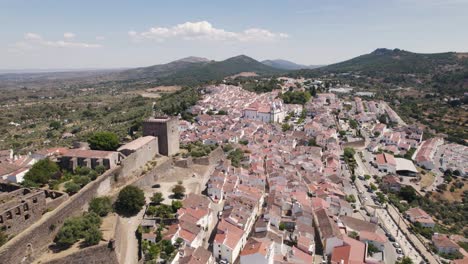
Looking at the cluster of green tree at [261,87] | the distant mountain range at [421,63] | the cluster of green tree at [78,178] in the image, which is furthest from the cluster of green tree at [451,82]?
the cluster of green tree at [78,178]

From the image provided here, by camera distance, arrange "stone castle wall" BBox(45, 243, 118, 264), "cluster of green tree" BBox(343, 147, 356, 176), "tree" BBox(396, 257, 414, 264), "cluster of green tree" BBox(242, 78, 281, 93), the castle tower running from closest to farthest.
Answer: "stone castle wall" BBox(45, 243, 118, 264), "tree" BBox(396, 257, 414, 264), the castle tower, "cluster of green tree" BBox(343, 147, 356, 176), "cluster of green tree" BBox(242, 78, 281, 93)

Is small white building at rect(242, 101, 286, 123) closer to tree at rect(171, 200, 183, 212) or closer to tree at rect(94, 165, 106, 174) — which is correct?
tree at rect(171, 200, 183, 212)

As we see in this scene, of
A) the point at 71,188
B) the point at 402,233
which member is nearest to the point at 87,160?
the point at 71,188

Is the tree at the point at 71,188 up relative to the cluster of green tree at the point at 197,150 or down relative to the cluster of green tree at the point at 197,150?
up

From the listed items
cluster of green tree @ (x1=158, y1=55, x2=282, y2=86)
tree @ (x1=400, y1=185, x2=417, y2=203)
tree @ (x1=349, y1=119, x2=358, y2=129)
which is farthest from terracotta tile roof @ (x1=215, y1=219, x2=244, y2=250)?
cluster of green tree @ (x1=158, y1=55, x2=282, y2=86)

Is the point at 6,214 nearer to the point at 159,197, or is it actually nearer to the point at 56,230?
the point at 56,230

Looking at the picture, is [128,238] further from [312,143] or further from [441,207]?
[441,207]

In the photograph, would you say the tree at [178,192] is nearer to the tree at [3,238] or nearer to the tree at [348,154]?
the tree at [3,238]
